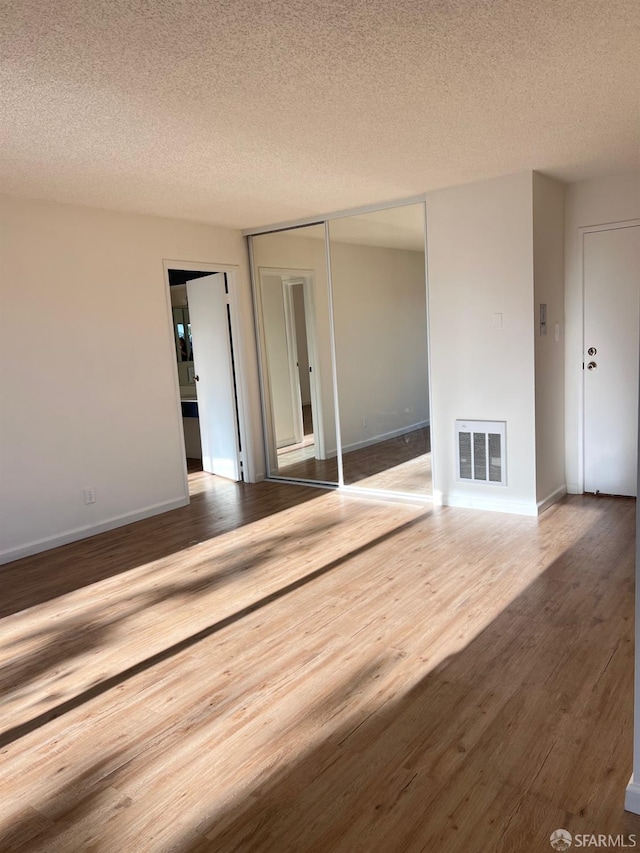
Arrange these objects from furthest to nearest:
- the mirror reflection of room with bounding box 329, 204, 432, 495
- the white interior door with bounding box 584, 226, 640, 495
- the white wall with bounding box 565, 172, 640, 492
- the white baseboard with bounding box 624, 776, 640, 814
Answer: the mirror reflection of room with bounding box 329, 204, 432, 495 → the white interior door with bounding box 584, 226, 640, 495 → the white wall with bounding box 565, 172, 640, 492 → the white baseboard with bounding box 624, 776, 640, 814

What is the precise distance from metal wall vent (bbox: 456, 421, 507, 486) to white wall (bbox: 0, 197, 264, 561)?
2486mm

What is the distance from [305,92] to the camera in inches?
109

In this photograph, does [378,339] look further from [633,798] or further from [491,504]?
[633,798]

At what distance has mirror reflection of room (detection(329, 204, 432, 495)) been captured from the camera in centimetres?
530

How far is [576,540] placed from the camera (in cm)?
421

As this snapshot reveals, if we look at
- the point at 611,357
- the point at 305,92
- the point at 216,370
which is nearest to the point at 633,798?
the point at 305,92

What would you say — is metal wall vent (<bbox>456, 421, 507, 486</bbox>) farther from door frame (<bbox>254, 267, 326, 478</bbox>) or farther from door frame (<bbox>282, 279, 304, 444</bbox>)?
door frame (<bbox>282, 279, 304, 444</bbox>)

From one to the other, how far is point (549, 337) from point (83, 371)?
11.9 ft

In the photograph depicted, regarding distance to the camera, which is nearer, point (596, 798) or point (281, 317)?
point (596, 798)

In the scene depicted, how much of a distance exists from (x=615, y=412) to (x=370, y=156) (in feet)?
9.35

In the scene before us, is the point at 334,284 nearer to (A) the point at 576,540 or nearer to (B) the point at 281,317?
(B) the point at 281,317

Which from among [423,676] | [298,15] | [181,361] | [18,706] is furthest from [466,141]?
[181,361]

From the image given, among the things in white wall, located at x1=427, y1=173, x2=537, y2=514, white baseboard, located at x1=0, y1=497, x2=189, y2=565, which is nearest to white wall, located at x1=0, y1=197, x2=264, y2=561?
white baseboard, located at x1=0, y1=497, x2=189, y2=565

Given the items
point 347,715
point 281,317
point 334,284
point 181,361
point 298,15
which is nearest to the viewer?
point 298,15
